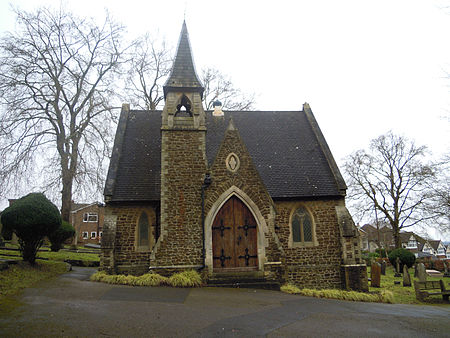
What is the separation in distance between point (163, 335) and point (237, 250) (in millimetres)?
6698

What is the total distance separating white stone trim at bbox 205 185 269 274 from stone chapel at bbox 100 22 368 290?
0.04 meters

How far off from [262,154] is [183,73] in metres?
Result: 5.71

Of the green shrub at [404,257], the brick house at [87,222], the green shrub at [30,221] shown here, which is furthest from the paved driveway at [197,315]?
the brick house at [87,222]

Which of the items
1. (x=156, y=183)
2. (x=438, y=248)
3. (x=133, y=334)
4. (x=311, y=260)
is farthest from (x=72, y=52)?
(x=438, y=248)

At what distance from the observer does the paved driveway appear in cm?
634

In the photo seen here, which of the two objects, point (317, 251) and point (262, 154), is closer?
point (317, 251)

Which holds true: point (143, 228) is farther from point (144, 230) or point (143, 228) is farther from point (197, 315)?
point (197, 315)

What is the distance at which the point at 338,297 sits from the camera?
11562mm

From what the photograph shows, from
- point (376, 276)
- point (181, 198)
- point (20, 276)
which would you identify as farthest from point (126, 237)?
point (376, 276)

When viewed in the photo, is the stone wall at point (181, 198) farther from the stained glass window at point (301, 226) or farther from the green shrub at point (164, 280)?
the stained glass window at point (301, 226)

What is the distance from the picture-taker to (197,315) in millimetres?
7559

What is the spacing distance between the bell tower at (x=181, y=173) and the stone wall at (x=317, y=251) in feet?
13.3

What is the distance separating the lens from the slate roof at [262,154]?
1465cm

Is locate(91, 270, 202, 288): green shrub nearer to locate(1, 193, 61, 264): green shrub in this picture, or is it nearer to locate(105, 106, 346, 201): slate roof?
locate(1, 193, 61, 264): green shrub
